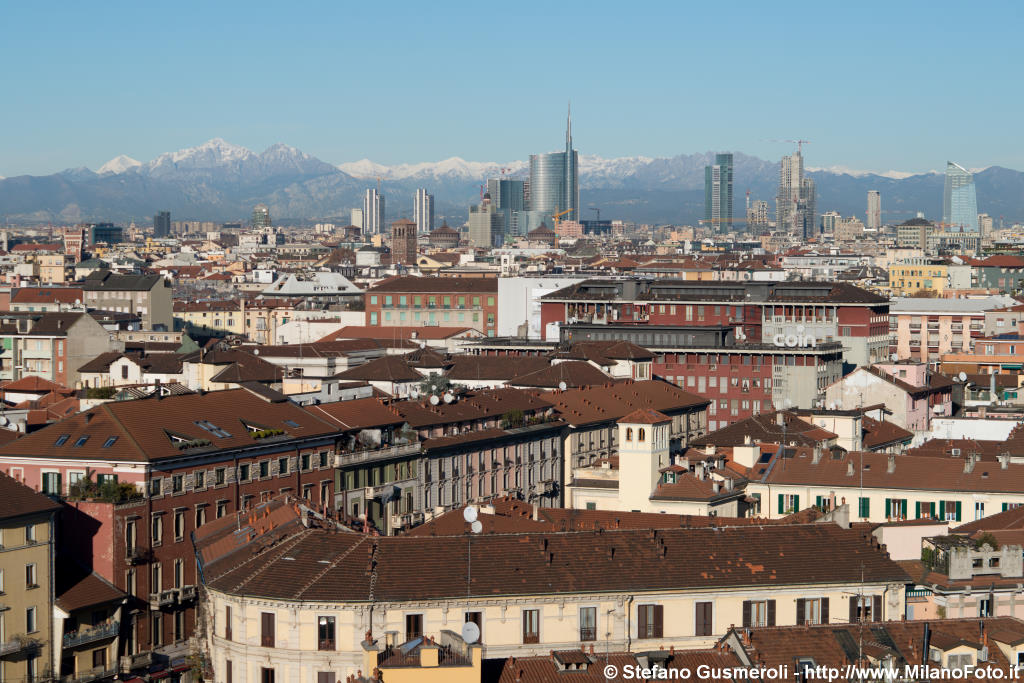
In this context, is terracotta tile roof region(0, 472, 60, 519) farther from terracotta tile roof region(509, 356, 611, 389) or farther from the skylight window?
terracotta tile roof region(509, 356, 611, 389)

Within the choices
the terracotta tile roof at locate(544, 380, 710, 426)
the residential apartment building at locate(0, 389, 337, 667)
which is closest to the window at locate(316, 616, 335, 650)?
the residential apartment building at locate(0, 389, 337, 667)

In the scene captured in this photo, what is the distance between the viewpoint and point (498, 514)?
201ft

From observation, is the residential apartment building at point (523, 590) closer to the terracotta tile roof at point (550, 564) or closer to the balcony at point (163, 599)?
the terracotta tile roof at point (550, 564)

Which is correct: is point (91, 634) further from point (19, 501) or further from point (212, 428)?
point (212, 428)

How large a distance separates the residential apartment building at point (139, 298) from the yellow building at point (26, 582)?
122813 millimetres

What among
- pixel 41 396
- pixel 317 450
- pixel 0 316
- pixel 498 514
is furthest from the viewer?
pixel 0 316

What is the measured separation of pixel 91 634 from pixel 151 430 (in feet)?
31.2

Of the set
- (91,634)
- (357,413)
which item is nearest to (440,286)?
(357,413)

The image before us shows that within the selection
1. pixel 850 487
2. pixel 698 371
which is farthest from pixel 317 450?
pixel 698 371

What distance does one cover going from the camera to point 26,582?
60.9m

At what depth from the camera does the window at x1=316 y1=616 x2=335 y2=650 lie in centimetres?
4672

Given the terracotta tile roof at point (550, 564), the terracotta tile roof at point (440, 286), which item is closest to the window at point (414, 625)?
the terracotta tile roof at point (550, 564)

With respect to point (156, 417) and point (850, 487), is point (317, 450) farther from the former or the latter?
point (850, 487)

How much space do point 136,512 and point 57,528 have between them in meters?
2.77
